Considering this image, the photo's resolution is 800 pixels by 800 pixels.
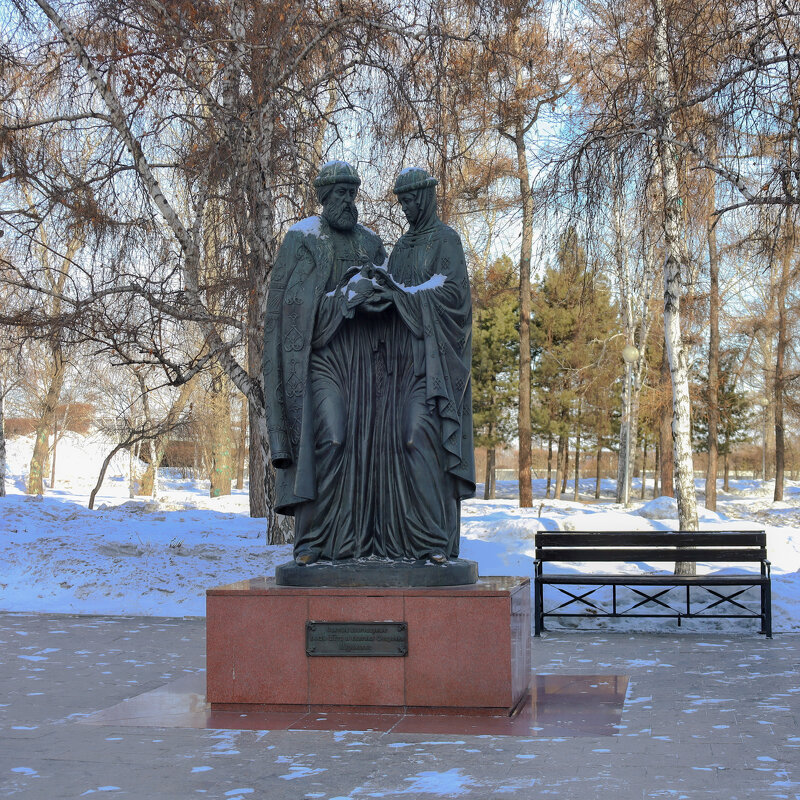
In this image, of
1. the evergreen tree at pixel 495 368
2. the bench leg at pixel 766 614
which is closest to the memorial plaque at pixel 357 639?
the bench leg at pixel 766 614

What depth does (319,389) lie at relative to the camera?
6.57 meters

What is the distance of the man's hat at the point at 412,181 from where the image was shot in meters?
6.67

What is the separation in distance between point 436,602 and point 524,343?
64.3 ft

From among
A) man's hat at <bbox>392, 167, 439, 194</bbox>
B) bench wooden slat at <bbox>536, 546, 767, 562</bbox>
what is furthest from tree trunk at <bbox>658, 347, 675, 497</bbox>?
man's hat at <bbox>392, 167, 439, 194</bbox>

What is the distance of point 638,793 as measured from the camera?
14.2 feet

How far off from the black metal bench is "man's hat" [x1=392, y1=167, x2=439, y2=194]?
4.46 metres

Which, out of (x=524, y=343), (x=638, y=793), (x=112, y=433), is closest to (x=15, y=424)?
(x=112, y=433)

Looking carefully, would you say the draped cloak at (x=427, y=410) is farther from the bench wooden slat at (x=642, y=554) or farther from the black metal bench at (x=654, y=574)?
the bench wooden slat at (x=642, y=554)

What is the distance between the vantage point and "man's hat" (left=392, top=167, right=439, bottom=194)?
21.9ft

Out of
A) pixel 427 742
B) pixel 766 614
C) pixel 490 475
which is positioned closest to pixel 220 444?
pixel 490 475

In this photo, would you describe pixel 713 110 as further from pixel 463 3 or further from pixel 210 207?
pixel 210 207

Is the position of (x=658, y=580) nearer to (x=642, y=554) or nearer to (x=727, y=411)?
(x=642, y=554)

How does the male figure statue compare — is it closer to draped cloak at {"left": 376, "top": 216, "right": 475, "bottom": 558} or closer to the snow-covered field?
draped cloak at {"left": 376, "top": 216, "right": 475, "bottom": 558}

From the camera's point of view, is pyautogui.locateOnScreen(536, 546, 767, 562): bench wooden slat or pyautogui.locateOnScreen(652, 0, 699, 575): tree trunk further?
pyautogui.locateOnScreen(652, 0, 699, 575): tree trunk
